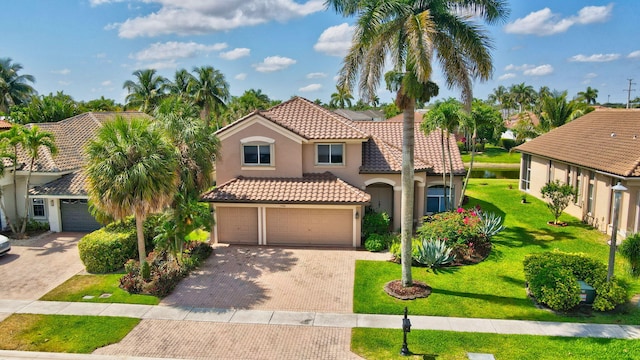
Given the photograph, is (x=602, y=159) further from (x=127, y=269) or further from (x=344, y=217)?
(x=127, y=269)

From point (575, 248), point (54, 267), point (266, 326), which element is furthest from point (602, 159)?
point (54, 267)

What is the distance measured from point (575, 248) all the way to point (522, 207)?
8491 mm

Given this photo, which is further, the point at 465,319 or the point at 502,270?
the point at 502,270

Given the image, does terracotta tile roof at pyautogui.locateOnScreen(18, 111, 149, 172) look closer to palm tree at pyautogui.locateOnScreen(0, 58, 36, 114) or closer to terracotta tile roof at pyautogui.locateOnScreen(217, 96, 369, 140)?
terracotta tile roof at pyautogui.locateOnScreen(217, 96, 369, 140)

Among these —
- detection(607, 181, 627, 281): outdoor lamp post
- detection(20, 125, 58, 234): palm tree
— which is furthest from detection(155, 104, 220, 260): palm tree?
detection(607, 181, 627, 281): outdoor lamp post

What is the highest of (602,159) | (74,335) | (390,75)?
(390,75)

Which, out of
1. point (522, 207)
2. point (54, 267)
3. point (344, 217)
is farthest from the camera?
point (522, 207)

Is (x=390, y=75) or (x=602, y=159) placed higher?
(x=390, y=75)

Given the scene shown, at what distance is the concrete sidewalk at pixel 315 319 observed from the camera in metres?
13.1

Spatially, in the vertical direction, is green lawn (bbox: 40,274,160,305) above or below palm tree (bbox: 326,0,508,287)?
below

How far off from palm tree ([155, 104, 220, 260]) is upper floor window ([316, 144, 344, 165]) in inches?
228

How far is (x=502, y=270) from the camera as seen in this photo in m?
17.9

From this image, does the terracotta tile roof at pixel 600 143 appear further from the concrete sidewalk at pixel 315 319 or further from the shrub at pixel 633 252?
the concrete sidewalk at pixel 315 319

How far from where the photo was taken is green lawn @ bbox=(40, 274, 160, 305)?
51.3 feet
